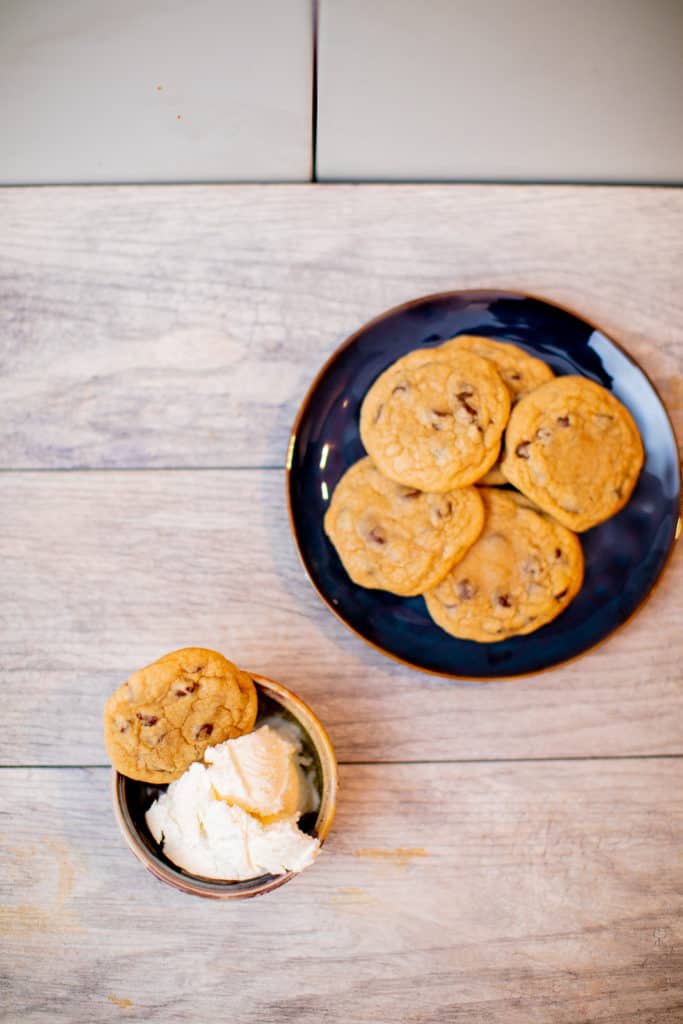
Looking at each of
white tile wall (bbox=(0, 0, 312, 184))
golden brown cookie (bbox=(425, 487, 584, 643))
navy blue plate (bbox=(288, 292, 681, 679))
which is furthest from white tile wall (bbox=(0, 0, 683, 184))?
golden brown cookie (bbox=(425, 487, 584, 643))

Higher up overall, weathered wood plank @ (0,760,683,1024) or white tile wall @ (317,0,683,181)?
white tile wall @ (317,0,683,181)

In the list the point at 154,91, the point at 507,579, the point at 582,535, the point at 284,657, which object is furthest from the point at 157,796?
the point at 154,91

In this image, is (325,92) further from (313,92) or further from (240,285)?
(240,285)

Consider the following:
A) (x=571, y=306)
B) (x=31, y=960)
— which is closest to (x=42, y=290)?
(x=571, y=306)

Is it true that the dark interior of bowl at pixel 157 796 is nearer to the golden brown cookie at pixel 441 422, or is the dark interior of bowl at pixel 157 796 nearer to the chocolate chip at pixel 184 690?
the chocolate chip at pixel 184 690

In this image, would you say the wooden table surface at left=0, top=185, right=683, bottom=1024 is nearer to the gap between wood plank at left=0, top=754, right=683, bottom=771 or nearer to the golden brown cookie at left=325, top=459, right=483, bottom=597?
the gap between wood plank at left=0, top=754, right=683, bottom=771
